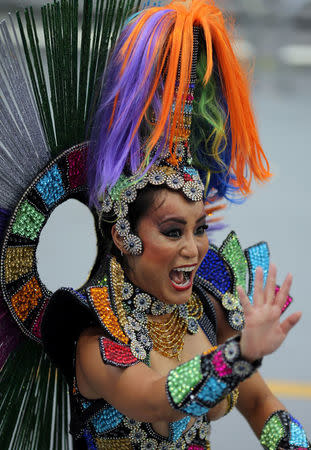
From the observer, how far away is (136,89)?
1.68 meters

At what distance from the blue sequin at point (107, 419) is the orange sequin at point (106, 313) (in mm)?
187

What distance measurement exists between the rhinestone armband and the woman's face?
0.93ft

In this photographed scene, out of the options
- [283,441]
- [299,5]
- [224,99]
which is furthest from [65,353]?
[299,5]

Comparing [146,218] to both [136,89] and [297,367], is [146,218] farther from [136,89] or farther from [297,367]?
[297,367]

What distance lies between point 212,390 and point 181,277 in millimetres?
350

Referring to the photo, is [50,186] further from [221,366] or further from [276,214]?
[276,214]

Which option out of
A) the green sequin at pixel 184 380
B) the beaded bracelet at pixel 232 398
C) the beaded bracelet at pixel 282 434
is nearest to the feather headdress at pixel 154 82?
the green sequin at pixel 184 380

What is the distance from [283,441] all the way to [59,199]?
72 cm

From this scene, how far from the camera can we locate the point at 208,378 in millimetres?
1423

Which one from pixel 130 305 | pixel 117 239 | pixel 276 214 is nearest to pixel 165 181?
pixel 117 239

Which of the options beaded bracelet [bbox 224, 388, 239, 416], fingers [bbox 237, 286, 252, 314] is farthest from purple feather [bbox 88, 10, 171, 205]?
beaded bracelet [bbox 224, 388, 239, 416]

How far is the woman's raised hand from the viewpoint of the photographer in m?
1.41

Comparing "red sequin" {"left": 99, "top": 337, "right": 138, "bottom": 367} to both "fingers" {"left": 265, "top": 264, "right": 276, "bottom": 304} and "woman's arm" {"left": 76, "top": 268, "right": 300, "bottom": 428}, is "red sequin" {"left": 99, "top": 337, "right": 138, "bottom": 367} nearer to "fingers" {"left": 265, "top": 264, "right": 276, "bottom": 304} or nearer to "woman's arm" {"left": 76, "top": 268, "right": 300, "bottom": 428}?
"woman's arm" {"left": 76, "top": 268, "right": 300, "bottom": 428}

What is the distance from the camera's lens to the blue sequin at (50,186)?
5.76 feet
